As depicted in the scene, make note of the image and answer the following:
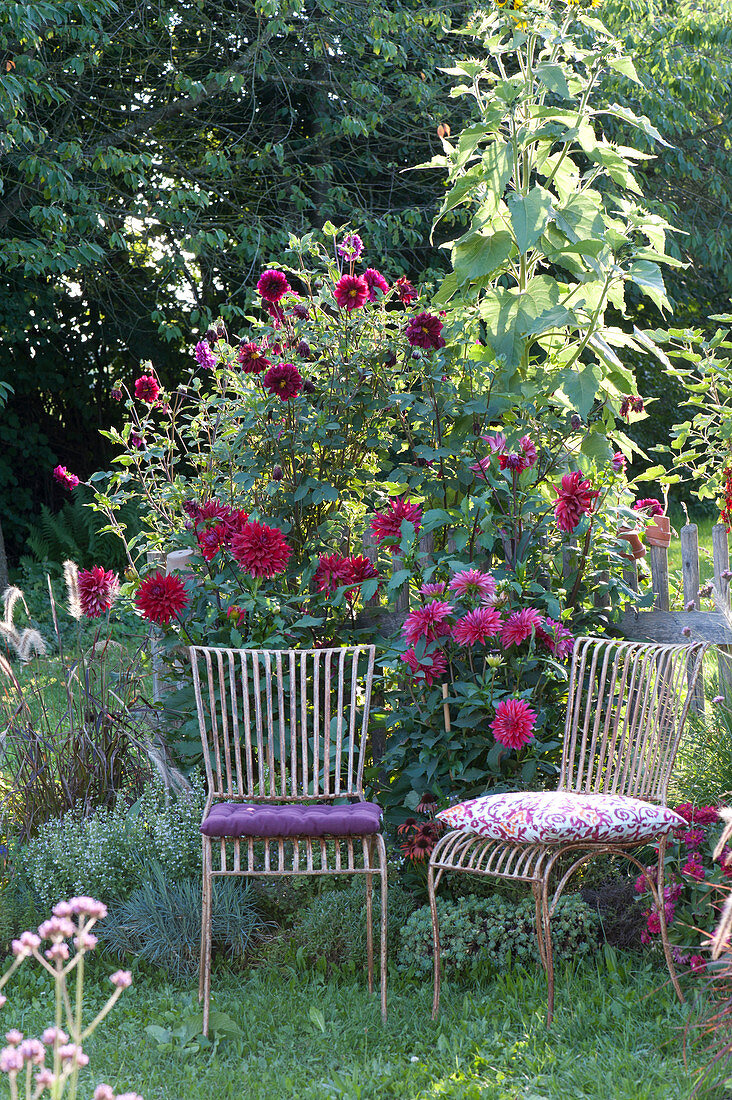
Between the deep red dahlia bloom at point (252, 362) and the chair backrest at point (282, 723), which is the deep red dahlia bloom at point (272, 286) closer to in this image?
the deep red dahlia bloom at point (252, 362)

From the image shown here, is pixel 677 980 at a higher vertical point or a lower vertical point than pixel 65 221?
lower

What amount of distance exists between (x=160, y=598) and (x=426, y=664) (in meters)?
0.84

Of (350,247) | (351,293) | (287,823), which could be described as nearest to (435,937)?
(287,823)

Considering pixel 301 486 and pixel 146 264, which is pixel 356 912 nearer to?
pixel 301 486

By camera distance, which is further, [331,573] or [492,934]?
[331,573]

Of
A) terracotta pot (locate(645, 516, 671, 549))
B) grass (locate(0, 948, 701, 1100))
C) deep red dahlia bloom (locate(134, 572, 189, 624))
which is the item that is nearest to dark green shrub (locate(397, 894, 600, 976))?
grass (locate(0, 948, 701, 1100))

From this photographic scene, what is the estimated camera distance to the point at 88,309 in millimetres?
9289

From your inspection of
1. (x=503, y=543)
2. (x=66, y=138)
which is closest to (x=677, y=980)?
(x=503, y=543)

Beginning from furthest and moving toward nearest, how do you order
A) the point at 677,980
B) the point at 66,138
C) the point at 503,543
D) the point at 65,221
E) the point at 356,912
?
1. the point at 66,138
2. the point at 65,221
3. the point at 503,543
4. the point at 356,912
5. the point at 677,980

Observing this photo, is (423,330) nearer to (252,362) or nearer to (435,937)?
(252,362)

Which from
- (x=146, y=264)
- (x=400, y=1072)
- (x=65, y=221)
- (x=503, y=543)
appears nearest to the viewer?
(x=400, y=1072)

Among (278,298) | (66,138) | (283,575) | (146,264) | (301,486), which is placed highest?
(66,138)

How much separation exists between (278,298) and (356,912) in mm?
2024

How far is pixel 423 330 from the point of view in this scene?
3.27m
